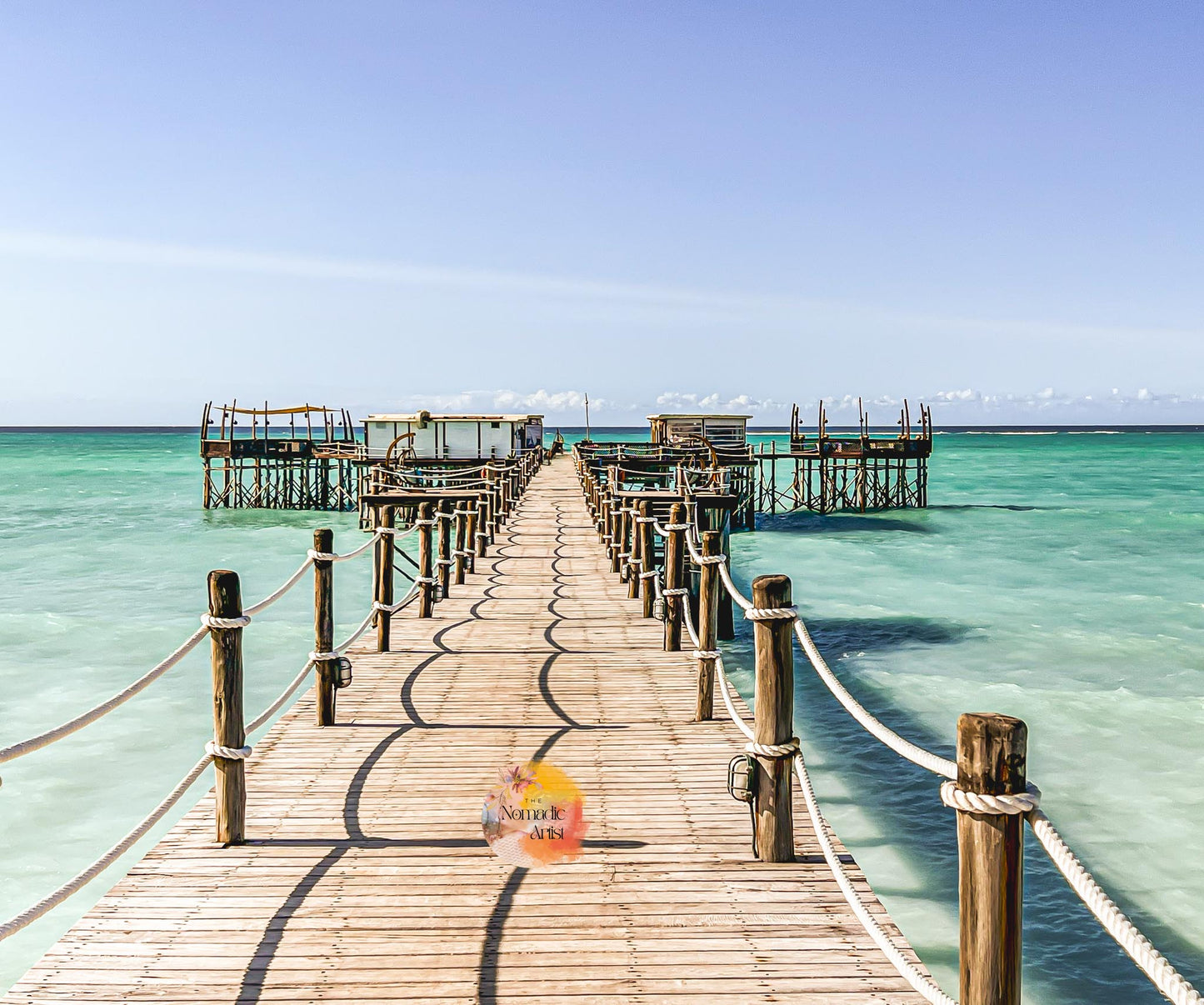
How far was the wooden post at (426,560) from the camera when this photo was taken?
1001 cm

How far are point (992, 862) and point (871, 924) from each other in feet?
4.31

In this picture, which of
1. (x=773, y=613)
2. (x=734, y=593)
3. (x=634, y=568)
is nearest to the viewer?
(x=773, y=613)

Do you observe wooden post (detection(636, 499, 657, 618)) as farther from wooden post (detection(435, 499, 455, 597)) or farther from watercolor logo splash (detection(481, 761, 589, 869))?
watercolor logo splash (detection(481, 761, 589, 869))

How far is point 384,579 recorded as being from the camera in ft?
28.8

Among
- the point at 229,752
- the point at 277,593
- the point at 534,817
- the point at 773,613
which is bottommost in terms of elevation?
the point at 534,817

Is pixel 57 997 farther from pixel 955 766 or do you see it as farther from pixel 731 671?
pixel 731 671

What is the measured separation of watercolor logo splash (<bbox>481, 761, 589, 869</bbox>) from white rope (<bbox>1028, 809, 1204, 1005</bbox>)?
2.79 meters

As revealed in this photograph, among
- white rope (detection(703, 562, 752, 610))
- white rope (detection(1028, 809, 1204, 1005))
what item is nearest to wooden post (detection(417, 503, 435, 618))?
white rope (detection(703, 562, 752, 610))

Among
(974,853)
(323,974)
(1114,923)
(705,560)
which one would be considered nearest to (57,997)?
(323,974)

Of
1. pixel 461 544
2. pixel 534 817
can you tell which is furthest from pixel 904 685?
pixel 534 817

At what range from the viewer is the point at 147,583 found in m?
28.1

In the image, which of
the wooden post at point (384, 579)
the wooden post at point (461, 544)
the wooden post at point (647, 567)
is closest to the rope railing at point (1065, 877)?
the wooden post at point (384, 579)

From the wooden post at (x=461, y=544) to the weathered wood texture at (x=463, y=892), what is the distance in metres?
6.15

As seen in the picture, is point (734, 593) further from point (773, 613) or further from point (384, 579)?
point (384, 579)
